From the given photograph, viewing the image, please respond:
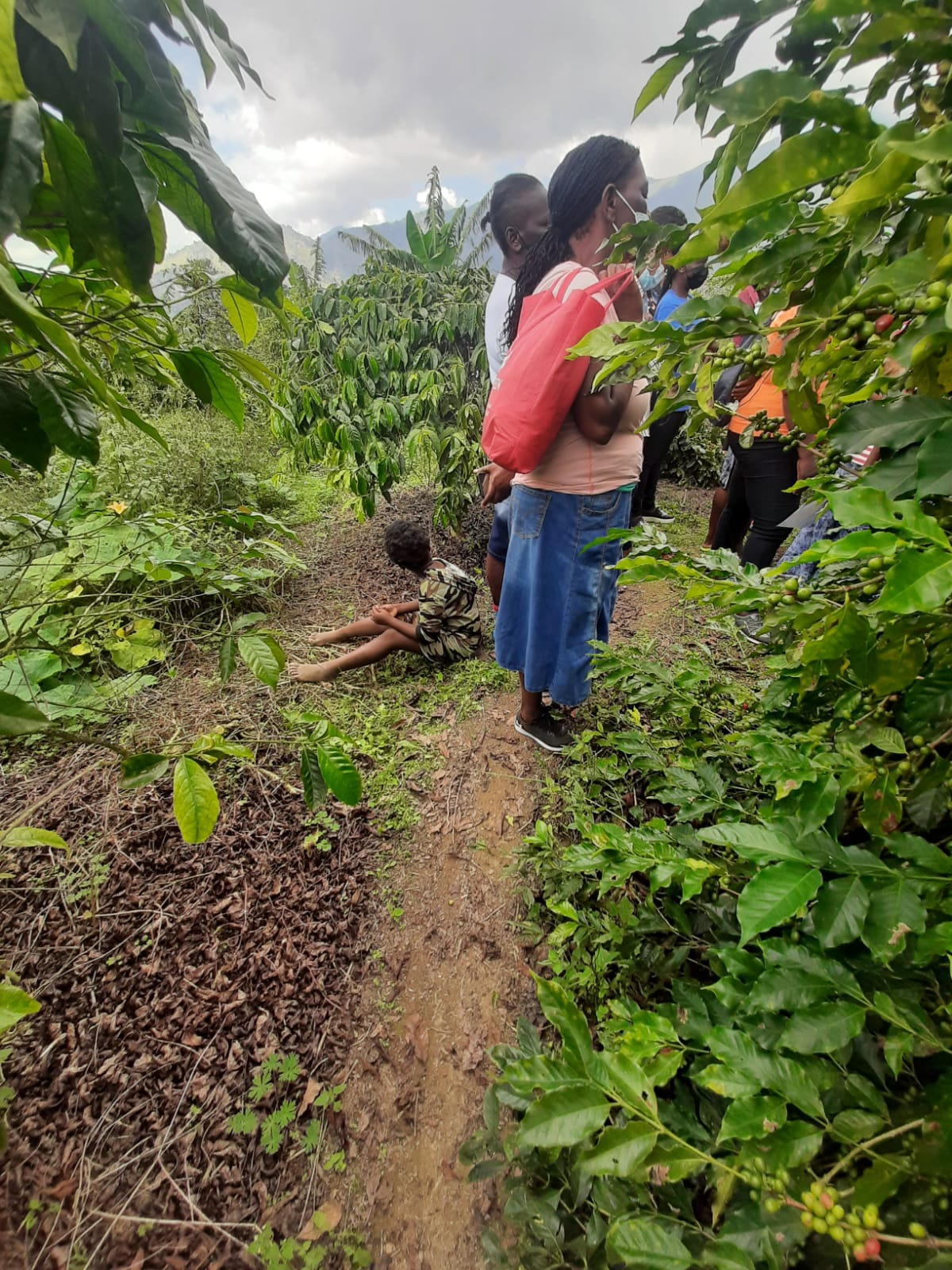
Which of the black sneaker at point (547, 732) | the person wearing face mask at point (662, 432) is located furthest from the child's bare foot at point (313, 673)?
the person wearing face mask at point (662, 432)

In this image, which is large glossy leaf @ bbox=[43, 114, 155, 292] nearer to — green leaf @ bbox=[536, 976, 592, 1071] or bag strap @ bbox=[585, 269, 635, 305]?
green leaf @ bbox=[536, 976, 592, 1071]

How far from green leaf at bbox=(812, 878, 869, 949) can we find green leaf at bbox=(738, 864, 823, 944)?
0.9 inches

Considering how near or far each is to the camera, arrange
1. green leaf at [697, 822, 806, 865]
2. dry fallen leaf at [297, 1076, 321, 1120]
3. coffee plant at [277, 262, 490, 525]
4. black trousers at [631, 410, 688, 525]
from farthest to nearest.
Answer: black trousers at [631, 410, 688, 525] → coffee plant at [277, 262, 490, 525] → dry fallen leaf at [297, 1076, 321, 1120] → green leaf at [697, 822, 806, 865]

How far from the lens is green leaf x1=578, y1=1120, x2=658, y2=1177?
1.89 ft

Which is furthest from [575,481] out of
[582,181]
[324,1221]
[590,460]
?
[324,1221]

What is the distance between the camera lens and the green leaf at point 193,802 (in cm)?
80

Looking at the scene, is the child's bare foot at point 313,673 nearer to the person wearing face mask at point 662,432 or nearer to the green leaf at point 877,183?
the person wearing face mask at point 662,432

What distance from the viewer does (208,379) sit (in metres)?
0.89

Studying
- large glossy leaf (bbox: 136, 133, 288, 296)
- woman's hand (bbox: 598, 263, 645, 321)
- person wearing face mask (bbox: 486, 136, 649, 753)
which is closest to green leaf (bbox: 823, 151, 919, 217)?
large glossy leaf (bbox: 136, 133, 288, 296)

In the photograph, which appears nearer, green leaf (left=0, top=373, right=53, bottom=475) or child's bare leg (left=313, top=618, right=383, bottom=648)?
green leaf (left=0, top=373, right=53, bottom=475)

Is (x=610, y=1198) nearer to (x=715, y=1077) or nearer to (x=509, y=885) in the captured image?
(x=715, y=1077)

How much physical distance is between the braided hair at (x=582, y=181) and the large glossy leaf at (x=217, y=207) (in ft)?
4.39

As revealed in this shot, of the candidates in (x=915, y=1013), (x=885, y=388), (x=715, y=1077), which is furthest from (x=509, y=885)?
(x=885, y=388)

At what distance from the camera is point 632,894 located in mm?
1371
